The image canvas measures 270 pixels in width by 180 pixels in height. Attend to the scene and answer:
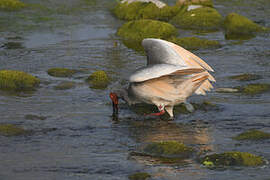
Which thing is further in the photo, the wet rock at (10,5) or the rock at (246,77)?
the wet rock at (10,5)

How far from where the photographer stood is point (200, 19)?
18.8 meters

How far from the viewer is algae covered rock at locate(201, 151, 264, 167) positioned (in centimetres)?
821

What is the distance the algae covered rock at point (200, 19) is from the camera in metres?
18.5

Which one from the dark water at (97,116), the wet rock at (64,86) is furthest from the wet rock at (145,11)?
the wet rock at (64,86)

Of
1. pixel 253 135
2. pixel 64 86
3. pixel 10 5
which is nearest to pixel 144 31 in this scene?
pixel 64 86

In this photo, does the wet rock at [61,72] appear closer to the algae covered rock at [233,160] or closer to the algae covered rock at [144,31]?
the algae covered rock at [144,31]

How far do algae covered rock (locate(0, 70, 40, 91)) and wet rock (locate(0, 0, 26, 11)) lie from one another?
8777 mm

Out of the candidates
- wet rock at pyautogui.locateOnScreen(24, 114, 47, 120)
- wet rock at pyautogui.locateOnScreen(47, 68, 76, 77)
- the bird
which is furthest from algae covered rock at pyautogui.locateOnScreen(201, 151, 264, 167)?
wet rock at pyautogui.locateOnScreen(47, 68, 76, 77)

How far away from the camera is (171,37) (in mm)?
17000

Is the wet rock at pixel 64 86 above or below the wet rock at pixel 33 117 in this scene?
above

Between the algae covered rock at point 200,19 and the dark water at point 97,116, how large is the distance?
0.93 meters

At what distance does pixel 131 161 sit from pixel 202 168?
106 centimetres

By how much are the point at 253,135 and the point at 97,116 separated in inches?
116

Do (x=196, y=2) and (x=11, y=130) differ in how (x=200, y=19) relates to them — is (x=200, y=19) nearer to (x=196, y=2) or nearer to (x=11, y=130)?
(x=196, y=2)
